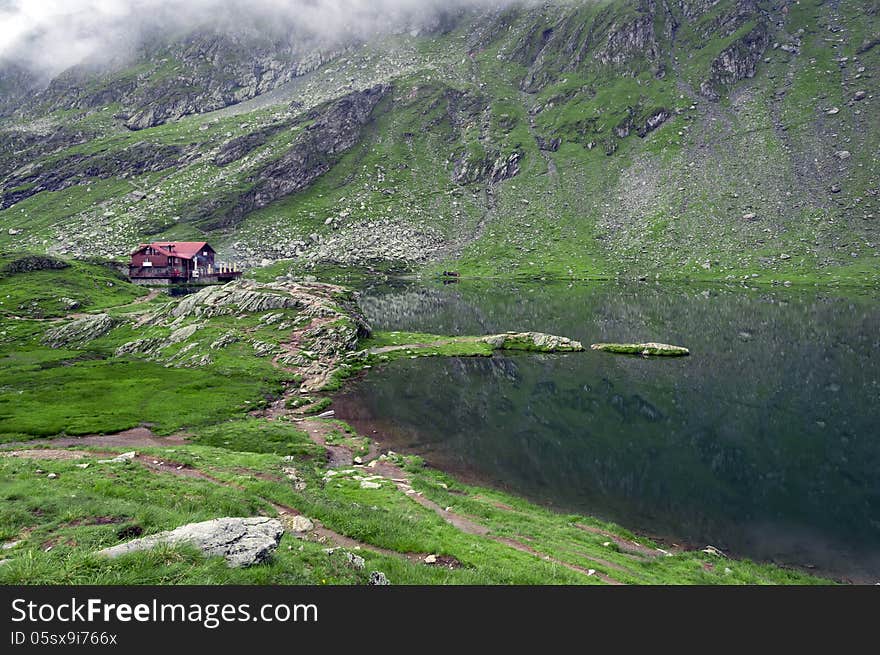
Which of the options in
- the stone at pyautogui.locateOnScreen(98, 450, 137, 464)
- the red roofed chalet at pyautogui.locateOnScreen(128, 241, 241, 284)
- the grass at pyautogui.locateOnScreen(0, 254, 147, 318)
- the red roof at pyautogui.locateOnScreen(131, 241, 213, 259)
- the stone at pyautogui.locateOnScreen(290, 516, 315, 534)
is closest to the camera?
the stone at pyautogui.locateOnScreen(290, 516, 315, 534)

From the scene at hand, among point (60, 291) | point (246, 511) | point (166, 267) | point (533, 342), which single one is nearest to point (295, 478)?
point (246, 511)

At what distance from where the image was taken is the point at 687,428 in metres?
A: 44.2

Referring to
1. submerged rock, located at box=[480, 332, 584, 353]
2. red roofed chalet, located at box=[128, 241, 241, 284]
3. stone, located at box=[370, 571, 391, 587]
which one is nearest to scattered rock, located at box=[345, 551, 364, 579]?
stone, located at box=[370, 571, 391, 587]

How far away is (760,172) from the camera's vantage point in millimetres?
183500

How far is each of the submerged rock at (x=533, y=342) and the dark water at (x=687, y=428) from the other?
3.75 m

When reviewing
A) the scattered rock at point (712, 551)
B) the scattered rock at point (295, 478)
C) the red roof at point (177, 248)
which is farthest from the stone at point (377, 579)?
the red roof at point (177, 248)

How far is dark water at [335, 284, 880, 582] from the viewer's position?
2914 centimetres

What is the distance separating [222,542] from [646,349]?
70650mm

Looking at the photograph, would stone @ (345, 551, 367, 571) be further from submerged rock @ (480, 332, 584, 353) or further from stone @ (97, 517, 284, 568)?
submerged rock @ (480, 332, 584, 353)

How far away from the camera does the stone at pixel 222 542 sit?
11.7m

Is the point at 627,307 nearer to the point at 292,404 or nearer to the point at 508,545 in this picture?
the point at 292,404

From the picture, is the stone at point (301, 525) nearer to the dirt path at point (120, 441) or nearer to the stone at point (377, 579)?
the stone at point (377, 579)

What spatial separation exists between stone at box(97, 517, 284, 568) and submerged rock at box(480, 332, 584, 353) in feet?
212
